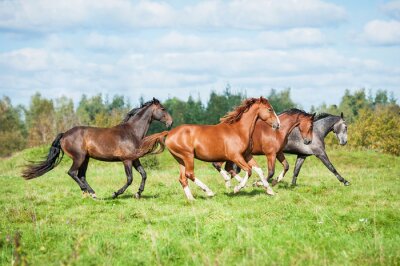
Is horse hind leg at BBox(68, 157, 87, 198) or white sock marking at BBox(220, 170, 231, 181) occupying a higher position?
horse hind leg at BBox(68, 157, 87, 198)

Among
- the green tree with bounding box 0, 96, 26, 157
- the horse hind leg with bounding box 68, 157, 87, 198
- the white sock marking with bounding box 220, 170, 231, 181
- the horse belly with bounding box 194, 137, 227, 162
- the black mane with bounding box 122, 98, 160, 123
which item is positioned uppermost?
the black mane with bounding box 122, 98, 160, 123

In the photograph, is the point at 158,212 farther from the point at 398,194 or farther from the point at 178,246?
the point at 398,194

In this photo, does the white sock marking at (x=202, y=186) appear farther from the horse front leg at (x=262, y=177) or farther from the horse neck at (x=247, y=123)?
the horse neck at (x=247, y=123)

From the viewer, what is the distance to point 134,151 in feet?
43.2

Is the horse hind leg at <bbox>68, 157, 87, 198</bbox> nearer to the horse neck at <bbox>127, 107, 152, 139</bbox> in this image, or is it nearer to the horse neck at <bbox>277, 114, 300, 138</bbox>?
the horse neck at <bbox>127, 107, 152, 139</bbox>

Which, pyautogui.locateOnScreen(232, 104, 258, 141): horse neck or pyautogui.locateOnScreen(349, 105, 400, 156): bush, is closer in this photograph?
pyautogui.locateOnScreen(232, 104, 258, 141): horse neck

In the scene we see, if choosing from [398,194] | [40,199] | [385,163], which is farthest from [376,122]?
[40,199]

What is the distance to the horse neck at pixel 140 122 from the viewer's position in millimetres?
13547

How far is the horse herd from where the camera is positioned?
1218cm

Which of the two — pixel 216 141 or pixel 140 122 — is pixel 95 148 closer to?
pixel 140 122

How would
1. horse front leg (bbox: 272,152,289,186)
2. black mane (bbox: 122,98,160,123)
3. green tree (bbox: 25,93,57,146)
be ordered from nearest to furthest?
black mane (bbox: 122,98,160,123) < horse front leg (bbox: 272,152,289,186) < green tree (bbox: 25,93,57,146)

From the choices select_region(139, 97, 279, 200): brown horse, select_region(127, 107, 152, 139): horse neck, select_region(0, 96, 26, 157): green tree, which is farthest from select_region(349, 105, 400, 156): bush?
select_region(0, 96, 26, 157): green tree

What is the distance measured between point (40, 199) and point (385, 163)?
18.6m

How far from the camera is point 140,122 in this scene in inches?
537
